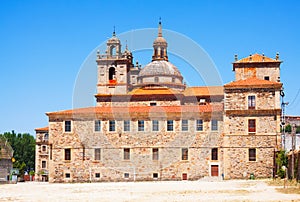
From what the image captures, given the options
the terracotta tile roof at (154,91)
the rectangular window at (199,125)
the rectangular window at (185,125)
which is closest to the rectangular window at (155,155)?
the rectangular window at (185,125)

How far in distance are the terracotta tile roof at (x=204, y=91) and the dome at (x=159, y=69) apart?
3.61m

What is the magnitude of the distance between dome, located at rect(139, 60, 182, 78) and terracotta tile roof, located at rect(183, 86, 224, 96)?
3611 mm

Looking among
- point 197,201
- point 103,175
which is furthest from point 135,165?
point 197,201

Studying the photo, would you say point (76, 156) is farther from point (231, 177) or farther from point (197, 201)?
point (197, 201)

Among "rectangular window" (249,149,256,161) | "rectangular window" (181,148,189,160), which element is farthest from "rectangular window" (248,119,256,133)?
"rectangular window" (181,148,189,160)

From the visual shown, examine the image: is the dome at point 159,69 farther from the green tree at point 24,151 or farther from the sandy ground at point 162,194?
the green tree at point 24,151

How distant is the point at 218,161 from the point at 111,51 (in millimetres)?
25965

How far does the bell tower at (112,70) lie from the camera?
2790 inches

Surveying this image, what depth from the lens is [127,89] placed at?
70750mm

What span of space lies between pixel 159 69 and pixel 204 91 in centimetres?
706

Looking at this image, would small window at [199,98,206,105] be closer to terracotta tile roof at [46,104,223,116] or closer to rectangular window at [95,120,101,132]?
terracotta tile roof at [46,104,223,116]

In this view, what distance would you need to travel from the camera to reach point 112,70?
72500 millimetres

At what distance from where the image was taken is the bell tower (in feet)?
233

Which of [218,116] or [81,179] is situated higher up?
[218,116]
